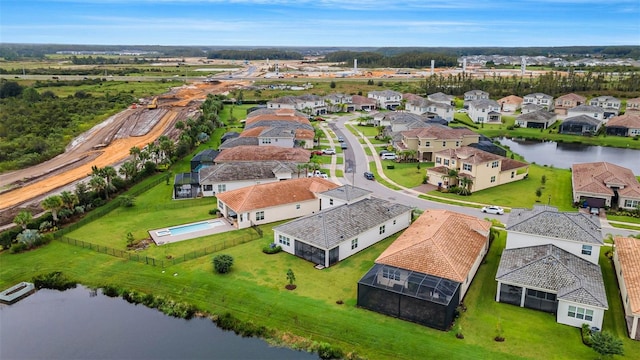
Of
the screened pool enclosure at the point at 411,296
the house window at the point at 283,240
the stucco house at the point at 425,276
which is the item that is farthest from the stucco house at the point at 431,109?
the screened pool enclosure at the point at 411,296

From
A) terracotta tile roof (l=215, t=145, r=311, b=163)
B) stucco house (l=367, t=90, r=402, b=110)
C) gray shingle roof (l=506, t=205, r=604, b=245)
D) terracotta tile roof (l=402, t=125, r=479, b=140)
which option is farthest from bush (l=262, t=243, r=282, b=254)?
stucco house (l=367, t=90, r=402, b=110)

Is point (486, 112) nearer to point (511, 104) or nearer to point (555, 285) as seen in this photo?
point (511, 104)

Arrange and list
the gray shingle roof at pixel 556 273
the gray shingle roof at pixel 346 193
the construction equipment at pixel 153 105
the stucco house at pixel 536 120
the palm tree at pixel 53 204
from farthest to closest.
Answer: the construction equipment at pixel 153 105 < the stucco house at pixel 536 120 < the gray shingle roof at pixel 346 193 < the palm tree at pixel 53 204 < the gray shingle roof at pixel 556 273

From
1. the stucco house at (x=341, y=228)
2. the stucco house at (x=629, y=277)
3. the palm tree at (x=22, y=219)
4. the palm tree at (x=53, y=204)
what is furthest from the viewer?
the palm tree at (x=53, y=204)

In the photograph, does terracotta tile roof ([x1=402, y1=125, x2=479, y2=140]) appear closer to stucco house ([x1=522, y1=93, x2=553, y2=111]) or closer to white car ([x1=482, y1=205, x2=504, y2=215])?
white car ([x1=482, y1=205, x2=504, y2=215])

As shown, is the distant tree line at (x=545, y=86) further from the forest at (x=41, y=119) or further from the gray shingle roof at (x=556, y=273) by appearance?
the gray shingle roof at (x=556, y=273)
